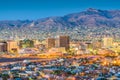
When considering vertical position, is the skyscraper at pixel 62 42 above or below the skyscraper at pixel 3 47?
above

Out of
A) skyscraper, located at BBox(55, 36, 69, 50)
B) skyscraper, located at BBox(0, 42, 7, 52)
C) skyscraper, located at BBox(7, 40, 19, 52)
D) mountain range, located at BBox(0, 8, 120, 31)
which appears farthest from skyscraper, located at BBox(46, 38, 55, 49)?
mountain range, located at BBox(0, 8, 120, 31)

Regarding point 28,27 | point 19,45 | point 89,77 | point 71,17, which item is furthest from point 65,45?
point 71,17

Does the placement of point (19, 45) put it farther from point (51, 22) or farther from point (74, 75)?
point (51, 22)

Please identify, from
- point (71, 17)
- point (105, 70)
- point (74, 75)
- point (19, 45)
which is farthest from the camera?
point (71, 17)

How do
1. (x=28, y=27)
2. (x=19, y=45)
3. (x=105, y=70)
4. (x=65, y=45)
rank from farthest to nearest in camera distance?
(x=28, y=27), (x=19, y=45), (x=65, y=45), (x=105, y=70)

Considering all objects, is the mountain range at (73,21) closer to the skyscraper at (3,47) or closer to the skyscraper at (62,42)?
the skyscraper at (3,47)

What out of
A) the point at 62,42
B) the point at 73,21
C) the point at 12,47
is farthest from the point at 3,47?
the point at 73,21

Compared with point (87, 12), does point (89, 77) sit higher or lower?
lower

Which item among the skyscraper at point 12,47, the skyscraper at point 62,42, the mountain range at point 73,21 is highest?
the mountain range at point 73,21

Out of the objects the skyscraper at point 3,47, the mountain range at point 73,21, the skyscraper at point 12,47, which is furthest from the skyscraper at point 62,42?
the mountain range at point 73,21
